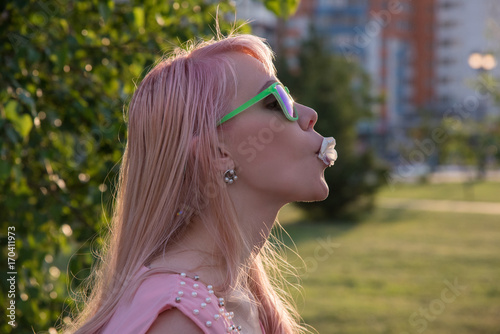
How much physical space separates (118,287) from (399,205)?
21.2 meters

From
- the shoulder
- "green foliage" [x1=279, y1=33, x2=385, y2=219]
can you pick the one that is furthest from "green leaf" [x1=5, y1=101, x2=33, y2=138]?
"green foliage" [x1=279, y1=33, x2=385, y2=219]

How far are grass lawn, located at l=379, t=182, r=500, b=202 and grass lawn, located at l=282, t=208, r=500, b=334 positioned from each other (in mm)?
8114

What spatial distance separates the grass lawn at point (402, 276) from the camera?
728cm

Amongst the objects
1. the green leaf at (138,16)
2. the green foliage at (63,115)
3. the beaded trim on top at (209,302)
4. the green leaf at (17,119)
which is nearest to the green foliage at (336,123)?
the green foliage at (63,115)

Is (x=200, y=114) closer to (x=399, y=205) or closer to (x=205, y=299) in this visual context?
(x=205, y=299)

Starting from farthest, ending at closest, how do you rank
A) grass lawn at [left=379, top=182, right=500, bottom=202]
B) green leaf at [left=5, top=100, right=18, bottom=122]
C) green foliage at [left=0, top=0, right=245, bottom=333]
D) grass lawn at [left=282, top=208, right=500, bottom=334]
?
grass lawn at [left=379, top=182, right=500, bottom=202] < grass lawn at [left=282, top=208, right=500, bottom=334] < green foliage at [left=0, top=0, right=245, bottom=333] < green leaf at [left=5, top=100, right=18, bottom=122]

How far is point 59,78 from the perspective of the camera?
275 centimetres

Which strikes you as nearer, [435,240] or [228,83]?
[228,83]

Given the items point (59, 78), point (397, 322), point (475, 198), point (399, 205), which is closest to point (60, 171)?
point (59, 78)

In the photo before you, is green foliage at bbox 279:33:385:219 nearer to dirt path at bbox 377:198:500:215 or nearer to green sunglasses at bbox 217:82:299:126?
dirt path at bbox 377:198:500:215

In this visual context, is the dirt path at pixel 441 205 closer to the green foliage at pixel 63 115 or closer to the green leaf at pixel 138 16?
the green foliage at pixel 63 115

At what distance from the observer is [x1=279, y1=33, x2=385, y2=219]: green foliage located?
16.6 metres

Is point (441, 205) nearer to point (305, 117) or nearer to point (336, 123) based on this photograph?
point (336, 123)

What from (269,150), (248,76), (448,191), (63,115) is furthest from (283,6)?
(448,191)
